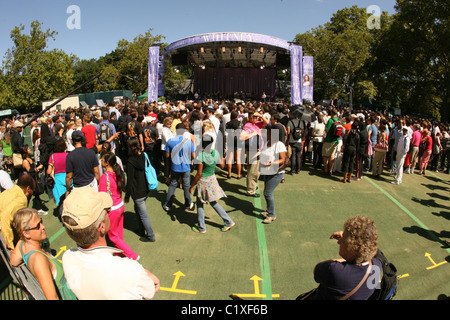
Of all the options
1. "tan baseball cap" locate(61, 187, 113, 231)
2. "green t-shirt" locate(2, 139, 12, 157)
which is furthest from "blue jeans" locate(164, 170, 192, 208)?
"green t-shirt" locate(2, 139, 12, 157)

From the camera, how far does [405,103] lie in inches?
1222

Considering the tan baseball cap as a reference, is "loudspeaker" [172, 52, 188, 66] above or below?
above

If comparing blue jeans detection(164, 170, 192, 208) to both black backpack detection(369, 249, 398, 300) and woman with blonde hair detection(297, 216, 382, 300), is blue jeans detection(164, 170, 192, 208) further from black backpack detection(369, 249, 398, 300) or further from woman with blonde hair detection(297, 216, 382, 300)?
black backpack detection(369, 249, 398, 300)

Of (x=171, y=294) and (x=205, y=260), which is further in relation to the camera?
(x=205, y=260)

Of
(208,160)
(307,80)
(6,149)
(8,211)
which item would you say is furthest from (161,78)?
(8,211)

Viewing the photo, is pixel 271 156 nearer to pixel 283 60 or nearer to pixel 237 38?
pixel 237 38

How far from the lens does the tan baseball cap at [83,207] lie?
167 cm

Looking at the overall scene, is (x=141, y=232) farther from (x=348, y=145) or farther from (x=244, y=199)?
(x=348, y=145)

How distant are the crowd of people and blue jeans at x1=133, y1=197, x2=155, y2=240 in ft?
0.05

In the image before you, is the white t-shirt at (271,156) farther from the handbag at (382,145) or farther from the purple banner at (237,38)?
the purple banner at (237,38)

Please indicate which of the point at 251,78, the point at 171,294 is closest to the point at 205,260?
the point at 171,294

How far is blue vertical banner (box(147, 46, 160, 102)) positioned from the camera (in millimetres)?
21422

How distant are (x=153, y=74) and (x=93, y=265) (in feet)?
71.1

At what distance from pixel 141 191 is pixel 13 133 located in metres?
5.30
